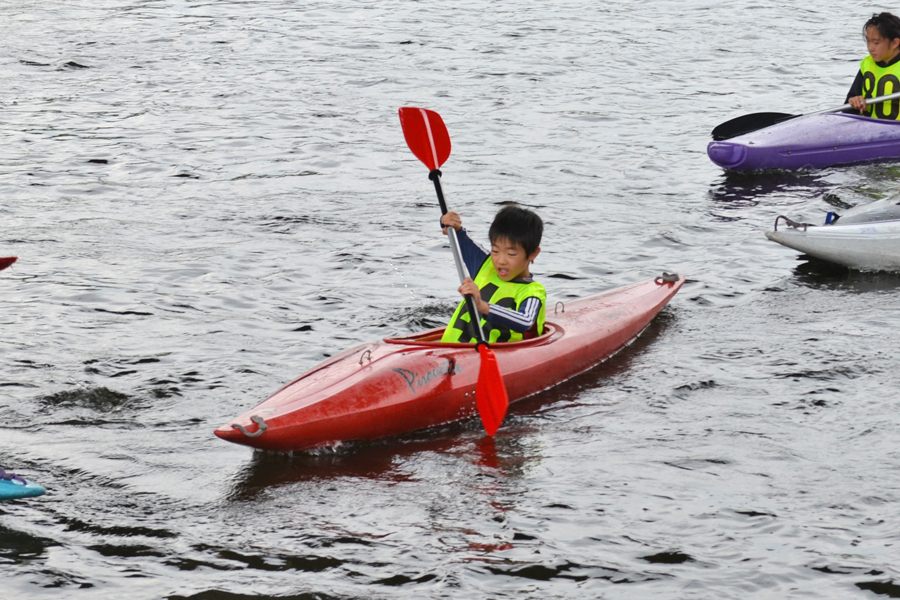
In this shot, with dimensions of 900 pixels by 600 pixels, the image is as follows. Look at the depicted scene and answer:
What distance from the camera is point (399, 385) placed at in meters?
4.60

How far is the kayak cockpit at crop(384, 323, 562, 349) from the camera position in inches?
189

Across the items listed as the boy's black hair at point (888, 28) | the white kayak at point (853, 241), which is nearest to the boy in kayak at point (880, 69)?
the boy's black hair at point (888, 28)

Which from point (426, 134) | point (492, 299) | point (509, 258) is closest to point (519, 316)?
point (492, 299)

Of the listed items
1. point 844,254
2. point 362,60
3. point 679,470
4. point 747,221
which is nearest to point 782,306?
point 844,254

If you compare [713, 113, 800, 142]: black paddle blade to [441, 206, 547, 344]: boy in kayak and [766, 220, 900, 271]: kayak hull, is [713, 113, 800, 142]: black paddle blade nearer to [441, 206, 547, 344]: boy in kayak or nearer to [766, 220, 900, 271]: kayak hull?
[766, 220, 900, 271]: kayak hull

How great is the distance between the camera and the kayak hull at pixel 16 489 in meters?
3.65

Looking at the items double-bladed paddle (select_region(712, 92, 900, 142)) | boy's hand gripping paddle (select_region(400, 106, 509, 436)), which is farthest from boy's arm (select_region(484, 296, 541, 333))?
double-bladed paddle (select_region(712, 92, 900, 142))

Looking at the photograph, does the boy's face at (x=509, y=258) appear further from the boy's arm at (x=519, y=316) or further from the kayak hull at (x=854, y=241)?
the kayak hull at (x=854, y=241)

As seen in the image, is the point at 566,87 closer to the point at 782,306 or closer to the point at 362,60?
the point at 362,60

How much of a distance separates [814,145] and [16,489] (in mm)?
6702

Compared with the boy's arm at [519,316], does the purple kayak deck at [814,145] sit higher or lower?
higher

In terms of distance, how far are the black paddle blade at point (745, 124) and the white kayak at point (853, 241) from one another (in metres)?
2.35

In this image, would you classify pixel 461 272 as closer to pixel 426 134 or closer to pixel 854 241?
pixel 426 134

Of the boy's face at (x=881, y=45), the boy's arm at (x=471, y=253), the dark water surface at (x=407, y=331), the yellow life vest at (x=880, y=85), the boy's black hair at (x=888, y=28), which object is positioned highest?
the boy's black hair at (x=888, y=28)
